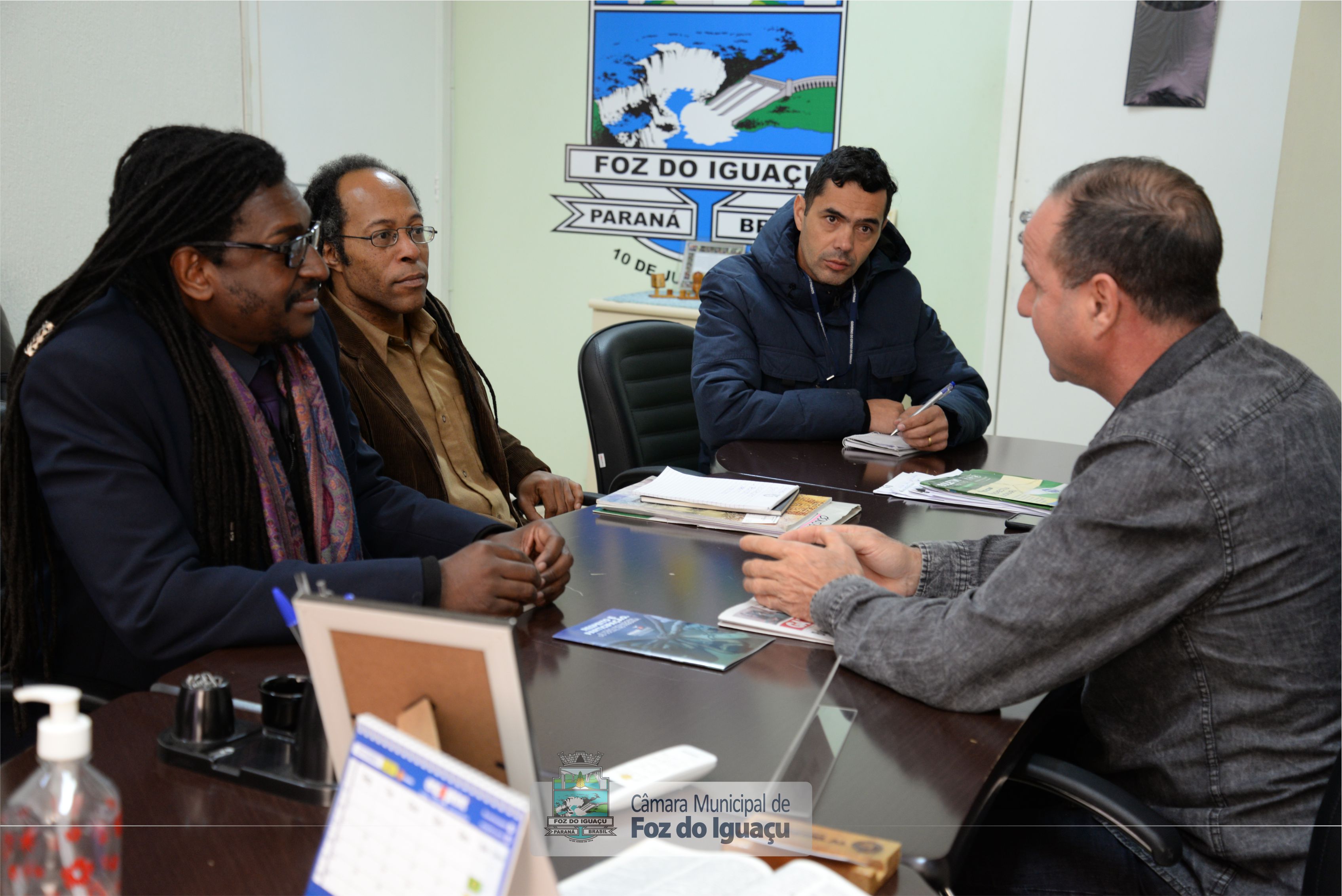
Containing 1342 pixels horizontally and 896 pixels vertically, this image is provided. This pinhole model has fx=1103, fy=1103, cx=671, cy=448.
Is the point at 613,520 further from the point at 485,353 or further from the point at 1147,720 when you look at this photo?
the point at 485,353

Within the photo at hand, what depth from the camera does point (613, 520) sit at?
1.96 meters

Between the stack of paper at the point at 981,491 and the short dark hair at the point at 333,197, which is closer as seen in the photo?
the stack of paper at the point at 981,491

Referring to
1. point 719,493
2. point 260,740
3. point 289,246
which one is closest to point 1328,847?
point 260,740

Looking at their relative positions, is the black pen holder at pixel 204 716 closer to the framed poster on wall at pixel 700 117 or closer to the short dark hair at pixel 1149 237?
the short dark hair at pixel 1149 237

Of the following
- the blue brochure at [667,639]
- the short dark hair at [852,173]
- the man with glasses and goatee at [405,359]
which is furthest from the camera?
the short dark hair at [852,173]

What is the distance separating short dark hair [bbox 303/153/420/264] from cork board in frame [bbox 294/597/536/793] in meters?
1.66

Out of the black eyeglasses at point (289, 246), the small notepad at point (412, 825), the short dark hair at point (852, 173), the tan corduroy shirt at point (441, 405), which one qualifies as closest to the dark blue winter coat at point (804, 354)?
the short dark hair at point (852, 173)

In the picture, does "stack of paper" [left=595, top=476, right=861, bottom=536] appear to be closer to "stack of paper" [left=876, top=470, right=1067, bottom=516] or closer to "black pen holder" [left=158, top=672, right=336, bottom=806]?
"stack of paper" [left=876, top=470, right=1067, bottom=516]

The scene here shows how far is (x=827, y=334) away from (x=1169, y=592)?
1.82 metres

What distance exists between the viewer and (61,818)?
0.73m

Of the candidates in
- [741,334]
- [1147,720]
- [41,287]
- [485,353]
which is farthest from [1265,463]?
[485,353]

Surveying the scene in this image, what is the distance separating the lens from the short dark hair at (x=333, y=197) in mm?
2314

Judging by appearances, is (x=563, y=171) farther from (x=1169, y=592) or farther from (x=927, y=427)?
(x=1169, y=592)

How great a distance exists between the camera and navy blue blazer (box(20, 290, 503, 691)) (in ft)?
4.33
